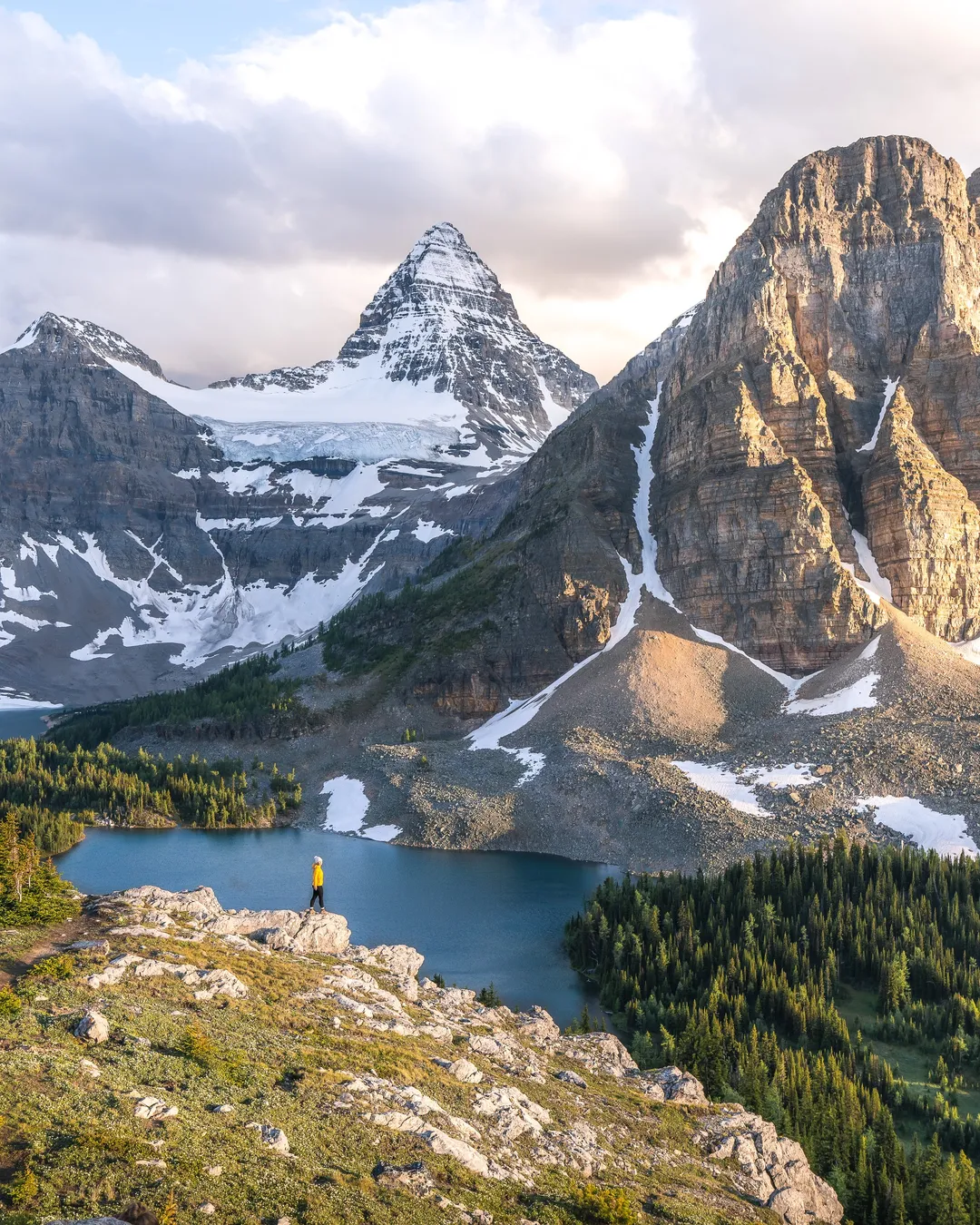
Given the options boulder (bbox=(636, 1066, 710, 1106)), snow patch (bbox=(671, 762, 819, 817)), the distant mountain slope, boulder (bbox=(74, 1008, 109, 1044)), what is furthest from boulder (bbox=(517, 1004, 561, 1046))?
snow patch (bbox=(671, 762, 819, 817))

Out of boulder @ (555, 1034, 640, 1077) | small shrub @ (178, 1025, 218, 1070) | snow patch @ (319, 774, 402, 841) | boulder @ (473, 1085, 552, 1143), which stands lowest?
snow patch @ (319, 774, 402, 841)

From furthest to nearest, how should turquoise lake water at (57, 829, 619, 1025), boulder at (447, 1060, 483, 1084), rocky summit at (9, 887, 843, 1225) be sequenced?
turquoise lake water at (57, 829, 619, 1025)
boulder at (447, 1060, 483, 1084)
rocky summit at (9, 887, 843, 1225)

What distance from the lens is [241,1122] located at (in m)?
22.6

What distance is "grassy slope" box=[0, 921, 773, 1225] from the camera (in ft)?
62.9

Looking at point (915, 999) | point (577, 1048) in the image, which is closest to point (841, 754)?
point (915, 999)

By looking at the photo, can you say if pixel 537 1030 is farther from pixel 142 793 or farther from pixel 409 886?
pixel 142 793

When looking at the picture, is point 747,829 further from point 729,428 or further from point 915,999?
point 729,428

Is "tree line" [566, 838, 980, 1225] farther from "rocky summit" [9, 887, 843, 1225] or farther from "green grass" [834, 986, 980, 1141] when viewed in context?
"rocky summit" [9, 887, 843, 1225]

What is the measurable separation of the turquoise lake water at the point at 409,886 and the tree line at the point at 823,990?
361cm

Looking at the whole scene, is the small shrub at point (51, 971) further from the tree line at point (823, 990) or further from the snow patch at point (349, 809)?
the snow patch at point (349, 809)

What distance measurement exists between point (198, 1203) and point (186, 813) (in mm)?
93183

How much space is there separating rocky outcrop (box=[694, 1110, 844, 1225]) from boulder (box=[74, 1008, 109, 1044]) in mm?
18245

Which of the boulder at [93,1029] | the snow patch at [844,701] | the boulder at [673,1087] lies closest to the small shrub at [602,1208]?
the boulder at [93,1029]

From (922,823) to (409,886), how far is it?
4168 cm
